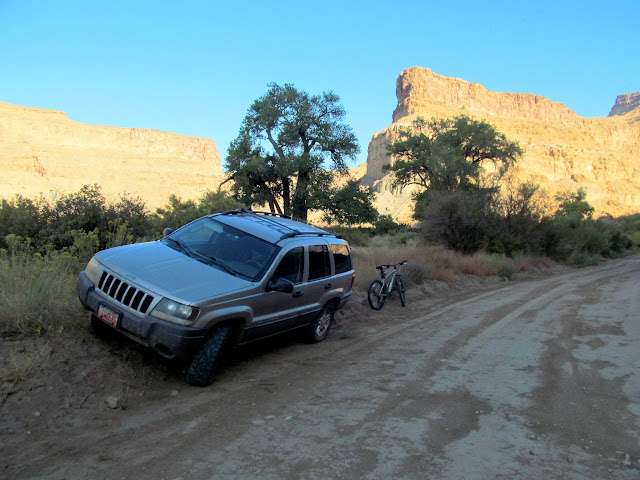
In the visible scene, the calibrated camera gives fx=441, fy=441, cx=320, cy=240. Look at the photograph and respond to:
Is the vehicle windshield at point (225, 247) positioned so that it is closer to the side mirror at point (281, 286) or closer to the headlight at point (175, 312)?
the side mirror at point (281, 286)

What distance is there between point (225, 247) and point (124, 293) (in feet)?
5.04

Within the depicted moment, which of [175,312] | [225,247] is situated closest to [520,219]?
[225,247]

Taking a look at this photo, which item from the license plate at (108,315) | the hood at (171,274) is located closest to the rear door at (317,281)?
the hood at (171,274)

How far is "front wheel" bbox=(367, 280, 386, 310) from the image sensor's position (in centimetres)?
1016

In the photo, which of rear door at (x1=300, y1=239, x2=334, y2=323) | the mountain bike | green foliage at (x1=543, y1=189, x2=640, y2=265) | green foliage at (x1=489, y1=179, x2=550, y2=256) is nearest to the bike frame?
the mountain bike

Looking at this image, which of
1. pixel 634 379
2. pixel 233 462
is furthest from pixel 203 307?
pixel 634 379

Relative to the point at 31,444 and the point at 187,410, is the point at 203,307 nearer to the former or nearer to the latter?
the point at 187,410

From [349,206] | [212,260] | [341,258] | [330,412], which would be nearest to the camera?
[330,412]

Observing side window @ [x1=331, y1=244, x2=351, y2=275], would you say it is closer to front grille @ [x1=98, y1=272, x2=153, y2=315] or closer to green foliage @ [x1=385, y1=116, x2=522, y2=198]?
front grille @ [x1=98, y1=272, x2=153, y2=315]

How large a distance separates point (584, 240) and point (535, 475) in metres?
30.5

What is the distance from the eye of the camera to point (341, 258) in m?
7.34

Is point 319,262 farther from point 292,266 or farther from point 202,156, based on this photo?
point 202,156

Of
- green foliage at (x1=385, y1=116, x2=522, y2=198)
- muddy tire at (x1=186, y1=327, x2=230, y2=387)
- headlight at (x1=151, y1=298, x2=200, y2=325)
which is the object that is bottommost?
muddy tire at (x1=186, y1=327, x2=230, y2=387)

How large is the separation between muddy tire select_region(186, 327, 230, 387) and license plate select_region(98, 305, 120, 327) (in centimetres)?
93
